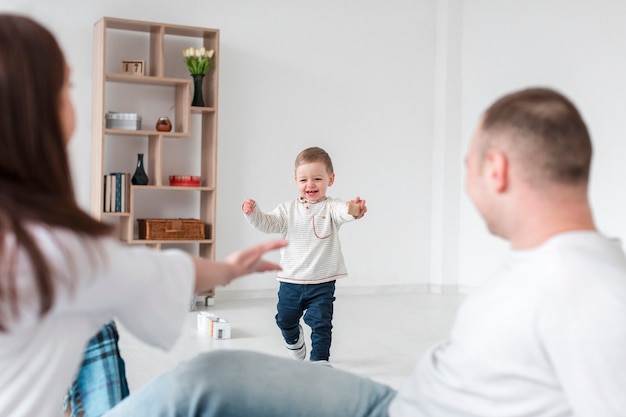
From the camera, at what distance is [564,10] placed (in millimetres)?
5340

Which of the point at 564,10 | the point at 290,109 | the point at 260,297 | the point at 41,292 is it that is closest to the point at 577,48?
the point at 564,10

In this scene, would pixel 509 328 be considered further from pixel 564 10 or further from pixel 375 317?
pixel 564 10

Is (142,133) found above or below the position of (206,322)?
above

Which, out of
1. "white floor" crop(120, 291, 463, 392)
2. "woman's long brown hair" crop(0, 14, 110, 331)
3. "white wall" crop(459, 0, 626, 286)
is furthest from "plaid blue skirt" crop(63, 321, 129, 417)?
"white wall" crop(459, 0, 626, 286)

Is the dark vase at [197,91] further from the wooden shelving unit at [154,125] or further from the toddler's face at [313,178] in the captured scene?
the toddler's face at [313,178]

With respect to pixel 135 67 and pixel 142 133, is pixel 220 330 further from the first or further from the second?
pixel 135 67

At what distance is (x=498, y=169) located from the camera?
107 centimetres

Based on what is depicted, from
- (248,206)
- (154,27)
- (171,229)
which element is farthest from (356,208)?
(154,27)

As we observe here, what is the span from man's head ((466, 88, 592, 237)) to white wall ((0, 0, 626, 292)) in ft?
13.8

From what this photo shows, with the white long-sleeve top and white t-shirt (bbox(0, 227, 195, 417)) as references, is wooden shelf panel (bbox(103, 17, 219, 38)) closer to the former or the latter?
the white long-sleeve top

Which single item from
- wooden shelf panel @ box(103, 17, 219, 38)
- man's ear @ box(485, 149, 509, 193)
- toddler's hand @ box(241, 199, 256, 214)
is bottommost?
toddler's hand @ box(241, 199, 256, 214)

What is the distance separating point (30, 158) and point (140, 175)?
4.28 m

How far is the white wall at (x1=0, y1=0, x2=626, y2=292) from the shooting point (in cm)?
516

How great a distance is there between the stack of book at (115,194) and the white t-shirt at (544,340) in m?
4.20
